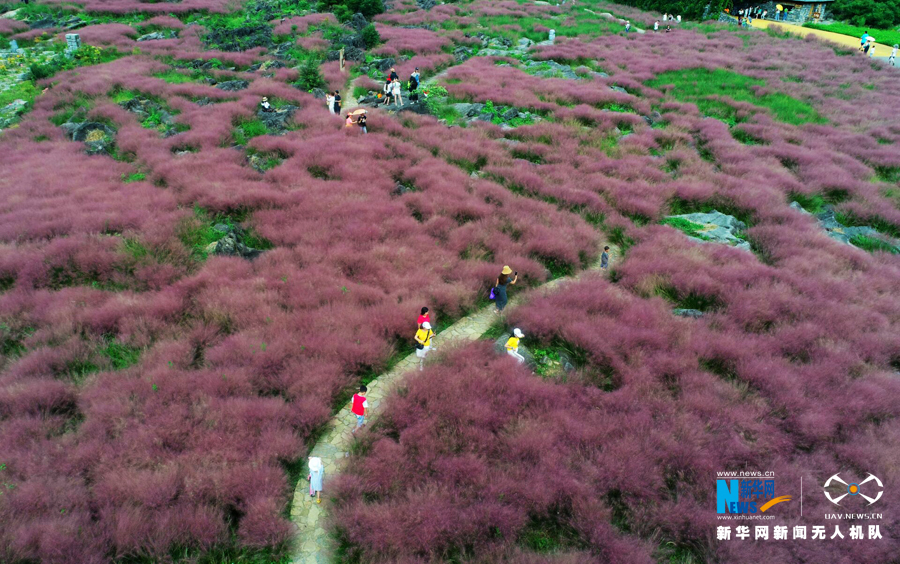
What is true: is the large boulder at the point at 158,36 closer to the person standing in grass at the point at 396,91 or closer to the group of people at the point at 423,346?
the person standing in grass at the point at 396,91

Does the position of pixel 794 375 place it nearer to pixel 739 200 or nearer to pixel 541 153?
pixel 739 200

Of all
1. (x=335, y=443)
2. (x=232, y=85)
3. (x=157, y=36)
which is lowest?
(x=335, y=443)

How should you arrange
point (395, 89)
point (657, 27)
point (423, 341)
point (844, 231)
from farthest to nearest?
→ point (657, 27) → point (395, 89) → point (844, 231) → point (423, 341)

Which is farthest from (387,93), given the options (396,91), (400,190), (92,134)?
(92,134)

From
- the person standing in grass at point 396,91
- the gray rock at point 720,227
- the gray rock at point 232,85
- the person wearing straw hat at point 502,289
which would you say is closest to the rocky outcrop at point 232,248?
the person wearing straw hat at point 502,289

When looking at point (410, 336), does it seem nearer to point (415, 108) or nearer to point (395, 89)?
point (415, 108)

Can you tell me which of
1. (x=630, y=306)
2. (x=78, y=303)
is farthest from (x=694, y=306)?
(x=78, y=303)
